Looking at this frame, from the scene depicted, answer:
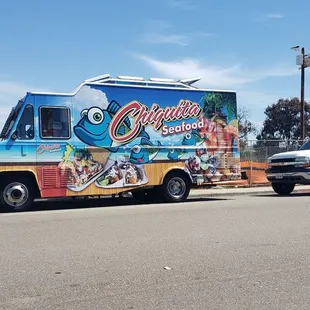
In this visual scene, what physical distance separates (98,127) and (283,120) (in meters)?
52.1

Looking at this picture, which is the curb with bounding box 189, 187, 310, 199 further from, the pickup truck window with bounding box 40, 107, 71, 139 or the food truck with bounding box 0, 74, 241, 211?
the pickup truck window with bounding box 40, 107, 71, 139

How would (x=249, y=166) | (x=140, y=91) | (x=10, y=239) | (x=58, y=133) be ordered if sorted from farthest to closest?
(x=249, y=166)
(x=140, y=91)
(x=58, y=133)
(x=10, y=239)

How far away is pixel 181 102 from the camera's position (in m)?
14.5

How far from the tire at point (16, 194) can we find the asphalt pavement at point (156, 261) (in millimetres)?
1145

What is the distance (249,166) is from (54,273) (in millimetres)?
16023

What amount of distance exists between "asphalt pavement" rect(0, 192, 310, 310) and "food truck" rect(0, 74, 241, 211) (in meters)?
1.65

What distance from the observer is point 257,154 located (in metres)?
22.1

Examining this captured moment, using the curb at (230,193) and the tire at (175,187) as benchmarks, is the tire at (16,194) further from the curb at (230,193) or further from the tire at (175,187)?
the curb at (230,193)

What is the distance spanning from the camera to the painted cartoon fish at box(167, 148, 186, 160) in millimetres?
14234

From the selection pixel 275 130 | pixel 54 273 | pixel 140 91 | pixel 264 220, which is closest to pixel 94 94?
pixel 140 91

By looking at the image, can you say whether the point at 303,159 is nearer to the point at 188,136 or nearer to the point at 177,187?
the point at 188,136

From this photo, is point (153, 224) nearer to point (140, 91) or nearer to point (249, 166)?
point (140, 91)

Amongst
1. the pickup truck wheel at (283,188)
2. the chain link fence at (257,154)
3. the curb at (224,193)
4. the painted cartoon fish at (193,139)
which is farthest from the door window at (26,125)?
the chain link fence at (257,154)

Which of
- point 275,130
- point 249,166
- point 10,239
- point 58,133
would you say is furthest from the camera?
point 275,130
